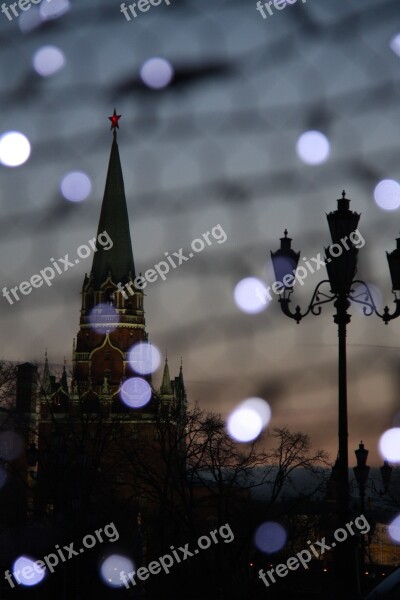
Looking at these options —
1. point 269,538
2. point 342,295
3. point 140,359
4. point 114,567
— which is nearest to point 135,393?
point 140,359

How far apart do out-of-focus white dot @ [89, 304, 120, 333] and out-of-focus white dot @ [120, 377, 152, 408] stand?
15.7 feet

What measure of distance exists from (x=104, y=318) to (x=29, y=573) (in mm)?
63089

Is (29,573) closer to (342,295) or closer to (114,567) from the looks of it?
(114,567)

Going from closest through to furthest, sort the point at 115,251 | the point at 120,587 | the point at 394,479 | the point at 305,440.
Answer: the point at 120,587 → the point at 305,440 → the point at 394,479 → the point at 115,251

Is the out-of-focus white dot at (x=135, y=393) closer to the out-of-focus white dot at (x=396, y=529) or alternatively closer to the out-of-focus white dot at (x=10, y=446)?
the out-of-focus white dot at (x=10, y=446)

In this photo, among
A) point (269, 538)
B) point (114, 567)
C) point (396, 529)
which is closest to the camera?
point (114, 567)

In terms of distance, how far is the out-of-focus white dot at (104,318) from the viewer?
260 feet

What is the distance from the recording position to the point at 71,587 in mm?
17391

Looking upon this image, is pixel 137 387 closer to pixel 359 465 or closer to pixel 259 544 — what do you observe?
pixel 259 544

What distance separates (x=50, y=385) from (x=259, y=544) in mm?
52067

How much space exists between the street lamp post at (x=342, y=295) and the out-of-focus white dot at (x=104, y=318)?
69478mm

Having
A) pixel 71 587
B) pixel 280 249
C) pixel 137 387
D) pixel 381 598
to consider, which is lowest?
pixel 381 598

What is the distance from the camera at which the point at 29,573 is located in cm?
1712

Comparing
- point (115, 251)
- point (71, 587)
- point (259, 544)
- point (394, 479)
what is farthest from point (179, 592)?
point (115, 251)
